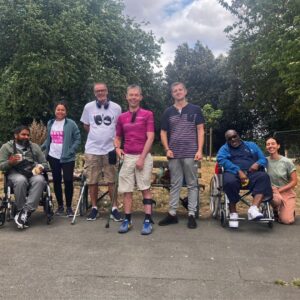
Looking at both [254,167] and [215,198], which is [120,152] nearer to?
[215,198]

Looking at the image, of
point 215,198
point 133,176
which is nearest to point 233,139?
point 215,198

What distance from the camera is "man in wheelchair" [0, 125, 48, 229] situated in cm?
578

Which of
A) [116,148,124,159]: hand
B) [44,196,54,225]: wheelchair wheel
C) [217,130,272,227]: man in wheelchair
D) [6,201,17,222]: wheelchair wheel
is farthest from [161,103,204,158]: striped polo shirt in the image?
[6,201,17,222]: wheelchair wheel

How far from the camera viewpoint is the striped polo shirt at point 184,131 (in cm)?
593

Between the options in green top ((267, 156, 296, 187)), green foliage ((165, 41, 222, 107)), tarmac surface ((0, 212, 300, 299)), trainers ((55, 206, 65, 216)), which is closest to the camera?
tarmac surface ((0, 212, 300, 299))

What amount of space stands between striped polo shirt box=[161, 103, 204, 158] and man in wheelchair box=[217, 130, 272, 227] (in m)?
0.50

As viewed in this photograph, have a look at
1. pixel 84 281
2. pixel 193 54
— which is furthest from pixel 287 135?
pixel 193 54

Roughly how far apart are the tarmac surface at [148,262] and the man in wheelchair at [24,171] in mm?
317

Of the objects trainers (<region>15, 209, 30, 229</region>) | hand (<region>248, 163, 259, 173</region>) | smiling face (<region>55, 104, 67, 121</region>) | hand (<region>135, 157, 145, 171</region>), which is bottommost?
trainers (<region>15, 209, 30, 229</region>)

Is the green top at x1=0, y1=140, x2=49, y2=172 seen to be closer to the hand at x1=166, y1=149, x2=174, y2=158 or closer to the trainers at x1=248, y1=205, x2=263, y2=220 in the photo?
the hand at x1=166, y1=149, x2=174, y2=158

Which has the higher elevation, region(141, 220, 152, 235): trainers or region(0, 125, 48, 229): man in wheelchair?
region(0, 125, 48, 229): man in wheelchair

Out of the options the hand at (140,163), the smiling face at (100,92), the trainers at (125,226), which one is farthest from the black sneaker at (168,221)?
the smiling face at (100,92)

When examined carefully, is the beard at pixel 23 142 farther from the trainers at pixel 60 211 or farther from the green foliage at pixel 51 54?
the green foliage at pixel 51 54

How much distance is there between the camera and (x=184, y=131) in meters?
5.95
